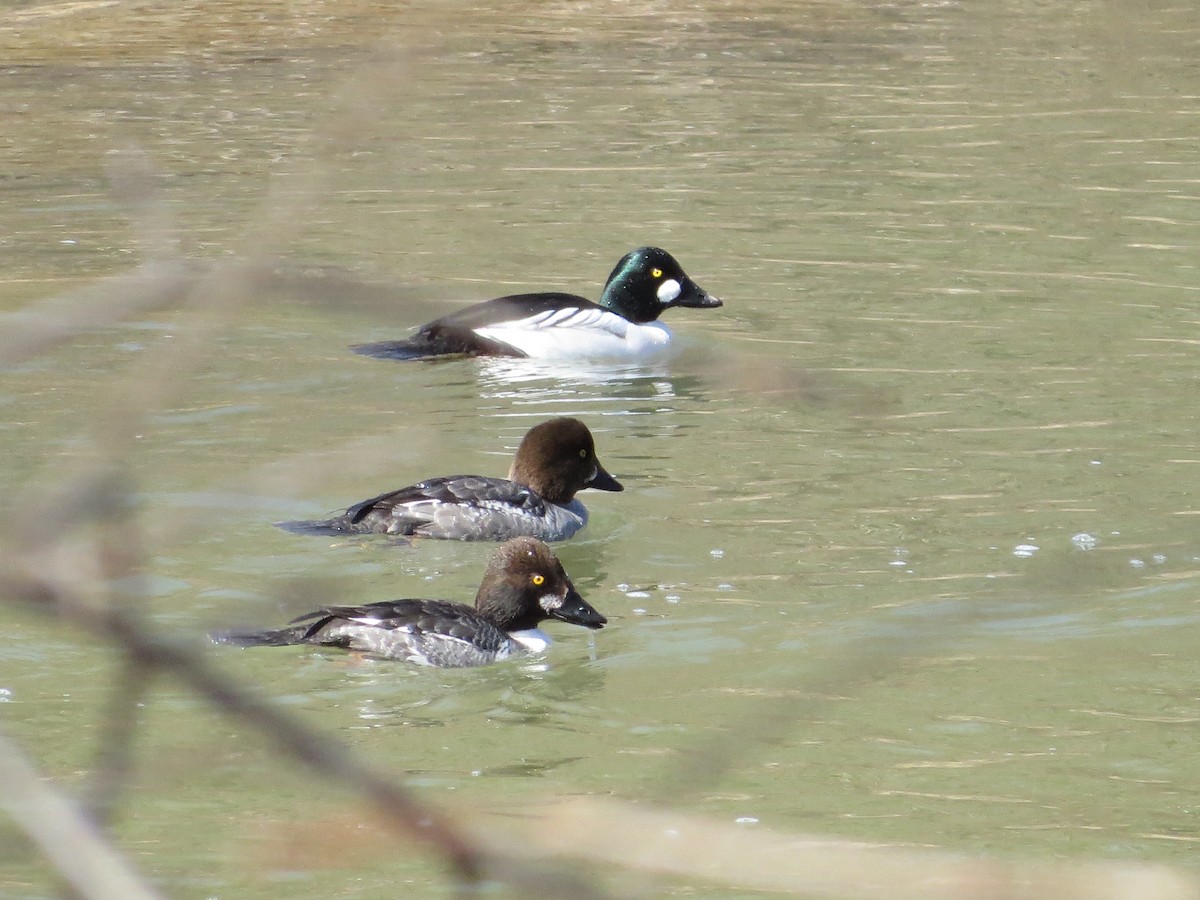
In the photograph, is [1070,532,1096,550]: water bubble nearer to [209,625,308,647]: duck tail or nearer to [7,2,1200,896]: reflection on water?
[7,2,1200,896]: reflection on water

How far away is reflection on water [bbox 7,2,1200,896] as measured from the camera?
538cm

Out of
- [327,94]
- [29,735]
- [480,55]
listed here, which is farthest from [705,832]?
[480,55]

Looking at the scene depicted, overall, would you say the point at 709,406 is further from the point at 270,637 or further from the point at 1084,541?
the point at 270,637

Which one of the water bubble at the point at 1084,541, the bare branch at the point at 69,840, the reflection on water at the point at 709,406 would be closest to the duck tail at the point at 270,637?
the reflection on water at the point at 709,406

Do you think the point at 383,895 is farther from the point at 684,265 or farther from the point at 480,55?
the point at 480,55

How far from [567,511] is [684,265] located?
17.5 feet

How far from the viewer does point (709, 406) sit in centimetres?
1067

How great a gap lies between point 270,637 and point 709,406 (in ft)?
14.2

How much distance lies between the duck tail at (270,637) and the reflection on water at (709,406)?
0.07 meters

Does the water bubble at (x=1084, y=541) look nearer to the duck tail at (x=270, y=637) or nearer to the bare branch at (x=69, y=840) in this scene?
the duck tail at (x=270, y=637)

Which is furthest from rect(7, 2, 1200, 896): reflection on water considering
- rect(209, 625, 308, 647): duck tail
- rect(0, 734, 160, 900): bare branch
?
rect(0, 734, 160, 900): bare branch

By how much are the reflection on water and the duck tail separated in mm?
66

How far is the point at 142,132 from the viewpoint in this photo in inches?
689

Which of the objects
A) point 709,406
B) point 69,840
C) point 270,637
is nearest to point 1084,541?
point 709,406
